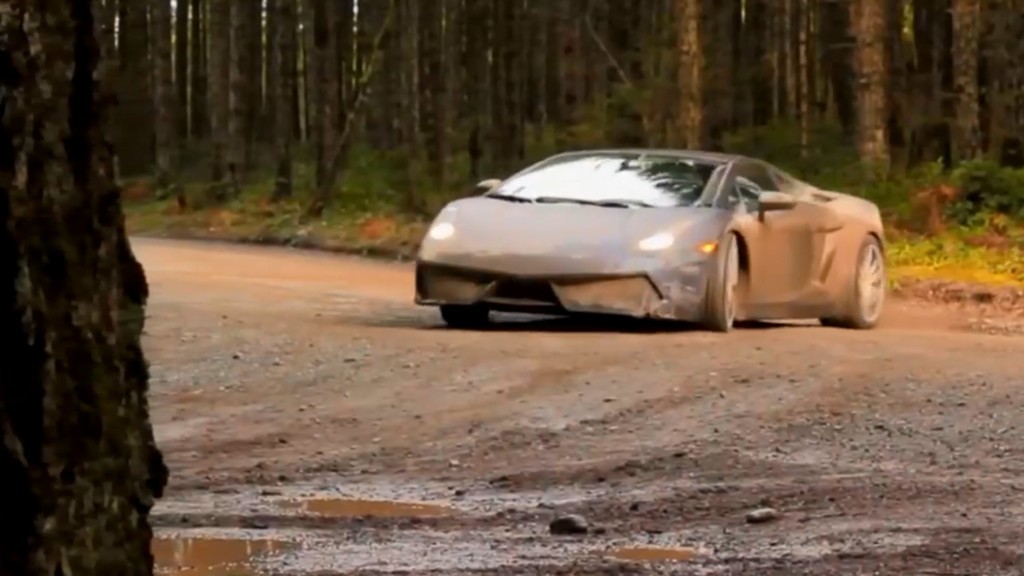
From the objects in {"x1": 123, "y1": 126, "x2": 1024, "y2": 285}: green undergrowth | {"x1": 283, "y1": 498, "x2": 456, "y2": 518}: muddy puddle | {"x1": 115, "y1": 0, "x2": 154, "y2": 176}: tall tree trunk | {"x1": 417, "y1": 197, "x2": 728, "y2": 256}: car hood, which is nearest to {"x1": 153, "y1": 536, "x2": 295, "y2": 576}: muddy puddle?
{"x1": 283, "y1": 498, "x2": 456, "y2": 518}: muddy puddle

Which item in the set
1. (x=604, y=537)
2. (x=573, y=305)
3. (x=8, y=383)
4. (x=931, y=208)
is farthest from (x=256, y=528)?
(x=931, y=208)

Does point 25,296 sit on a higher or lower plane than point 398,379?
higher

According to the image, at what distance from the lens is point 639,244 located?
11.0m

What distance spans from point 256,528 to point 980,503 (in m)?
2.37

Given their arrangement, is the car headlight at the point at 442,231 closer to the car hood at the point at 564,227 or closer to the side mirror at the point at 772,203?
the car hood at the point at 564,227

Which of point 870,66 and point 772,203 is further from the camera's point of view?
point 870,66

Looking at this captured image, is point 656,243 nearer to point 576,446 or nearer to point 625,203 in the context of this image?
point 625,203

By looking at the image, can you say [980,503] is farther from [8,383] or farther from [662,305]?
[662,305]

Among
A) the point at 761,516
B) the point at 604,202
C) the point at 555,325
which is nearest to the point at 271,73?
the point at 555,325

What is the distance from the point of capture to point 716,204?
38.2 feet

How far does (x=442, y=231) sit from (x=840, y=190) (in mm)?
15358

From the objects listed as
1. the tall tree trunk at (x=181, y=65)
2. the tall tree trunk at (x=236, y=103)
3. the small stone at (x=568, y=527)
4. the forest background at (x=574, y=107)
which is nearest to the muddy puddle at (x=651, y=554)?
the small stone at (x=568, y=527)

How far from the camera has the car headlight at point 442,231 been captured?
1127 cm

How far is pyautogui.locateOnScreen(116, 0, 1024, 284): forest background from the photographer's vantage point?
23.5 metres
